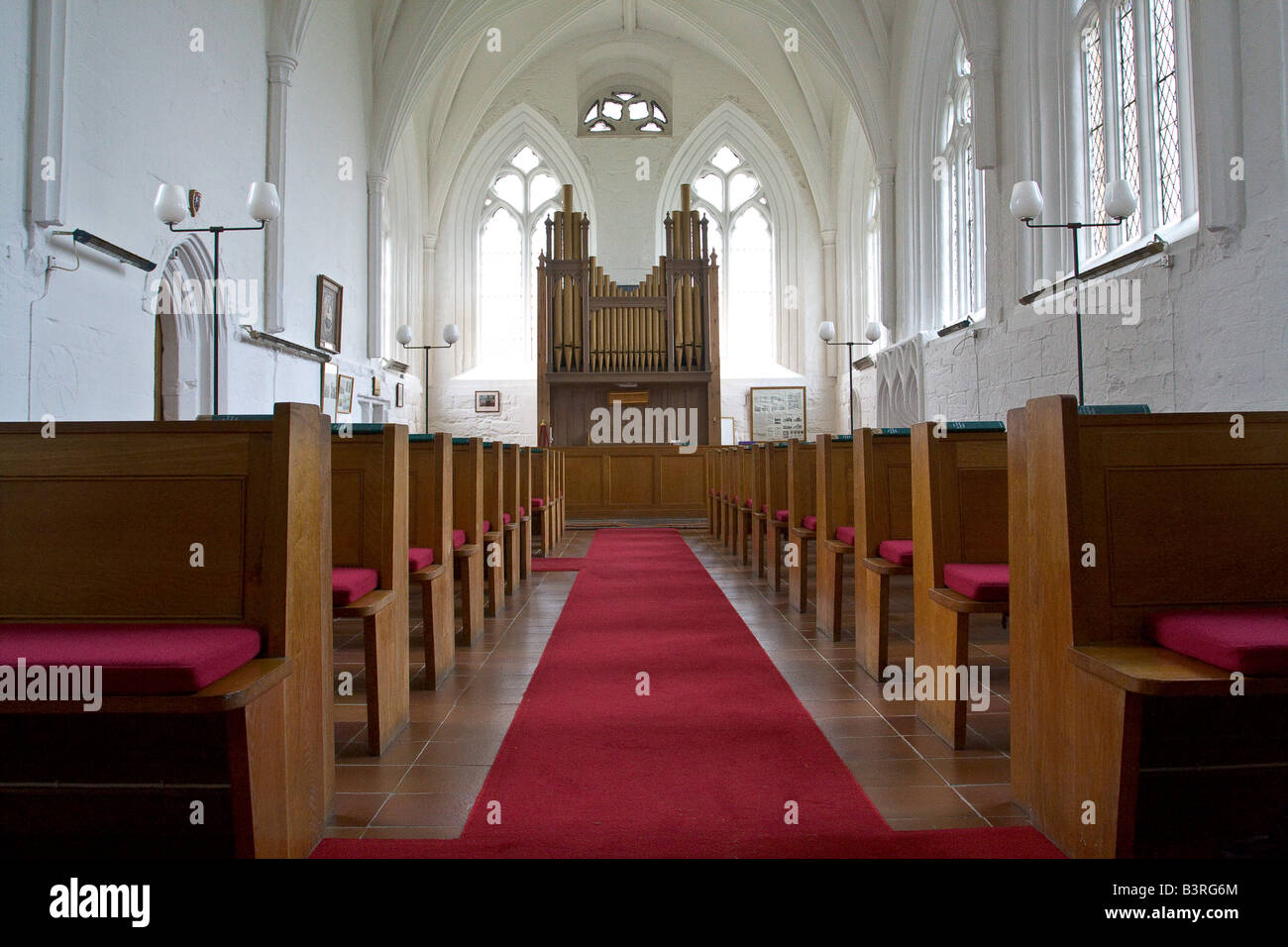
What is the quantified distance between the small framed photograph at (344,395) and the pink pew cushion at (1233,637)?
32.0 feet

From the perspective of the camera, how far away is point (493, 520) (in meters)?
4.53

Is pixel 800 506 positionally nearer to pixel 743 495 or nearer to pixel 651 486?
pixel 743 495

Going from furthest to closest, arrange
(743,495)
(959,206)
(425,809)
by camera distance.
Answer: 1. (959,206)
2. (743,495)
3. (425,809)

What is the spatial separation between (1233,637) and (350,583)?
75.4 inches

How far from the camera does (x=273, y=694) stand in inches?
61.4

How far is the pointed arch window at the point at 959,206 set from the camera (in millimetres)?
9234

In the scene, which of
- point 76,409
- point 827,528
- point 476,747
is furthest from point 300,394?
point 476,747

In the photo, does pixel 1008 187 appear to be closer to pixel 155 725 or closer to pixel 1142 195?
pixel 1142 195

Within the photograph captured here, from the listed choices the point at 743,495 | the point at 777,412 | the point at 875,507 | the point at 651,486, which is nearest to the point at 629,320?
the point at 651,486

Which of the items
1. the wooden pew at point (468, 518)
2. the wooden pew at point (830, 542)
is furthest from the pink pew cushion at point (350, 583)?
the wooden pew at point (830, 542)

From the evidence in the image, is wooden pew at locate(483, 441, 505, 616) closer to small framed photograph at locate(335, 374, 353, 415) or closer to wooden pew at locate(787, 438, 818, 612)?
wooden pew at locate(787, 438, 818, 612)

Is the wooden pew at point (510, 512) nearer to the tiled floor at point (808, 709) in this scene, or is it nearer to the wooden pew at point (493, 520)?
the wooden pew at point (493, 520)

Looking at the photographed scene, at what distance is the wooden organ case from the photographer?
12.8 m
